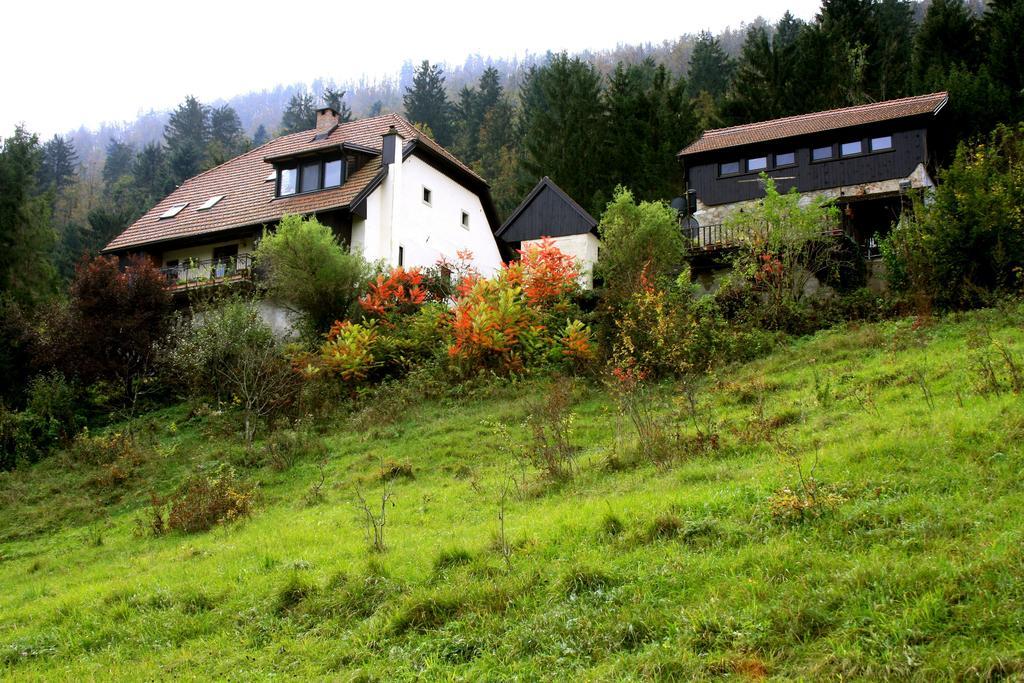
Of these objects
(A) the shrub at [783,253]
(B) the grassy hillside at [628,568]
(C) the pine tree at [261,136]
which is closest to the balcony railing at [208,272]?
(B) the grassy hillside at [628,568]

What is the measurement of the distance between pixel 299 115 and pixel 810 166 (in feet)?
167

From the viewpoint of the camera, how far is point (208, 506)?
13516mm

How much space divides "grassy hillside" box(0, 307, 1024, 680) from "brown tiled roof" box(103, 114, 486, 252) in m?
16.4

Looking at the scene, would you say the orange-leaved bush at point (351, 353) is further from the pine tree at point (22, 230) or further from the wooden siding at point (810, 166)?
the wooden siding at point (810, 166)

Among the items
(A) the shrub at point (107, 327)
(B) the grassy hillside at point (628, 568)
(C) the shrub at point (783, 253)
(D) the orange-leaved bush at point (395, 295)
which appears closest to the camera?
(B) the grassy hillside at point (628, 568)

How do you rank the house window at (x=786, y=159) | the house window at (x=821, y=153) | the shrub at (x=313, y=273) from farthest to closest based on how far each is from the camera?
the house window at (x=786, y=159) < the house window at (x=821, y=153) < the shrub at (x=313, y=273)

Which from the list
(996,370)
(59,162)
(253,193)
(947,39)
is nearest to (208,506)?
(996,370)

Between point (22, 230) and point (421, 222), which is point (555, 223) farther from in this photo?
point (22, 230)

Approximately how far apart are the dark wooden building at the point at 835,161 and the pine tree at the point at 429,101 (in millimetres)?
31394

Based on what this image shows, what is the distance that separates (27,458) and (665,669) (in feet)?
→ 62.8

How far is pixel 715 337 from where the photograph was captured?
67.0ft

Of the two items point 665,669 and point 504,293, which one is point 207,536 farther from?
point 504,293

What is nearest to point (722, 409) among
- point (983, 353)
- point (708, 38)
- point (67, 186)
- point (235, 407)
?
point (983, 353)

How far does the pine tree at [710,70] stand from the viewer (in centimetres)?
5375
